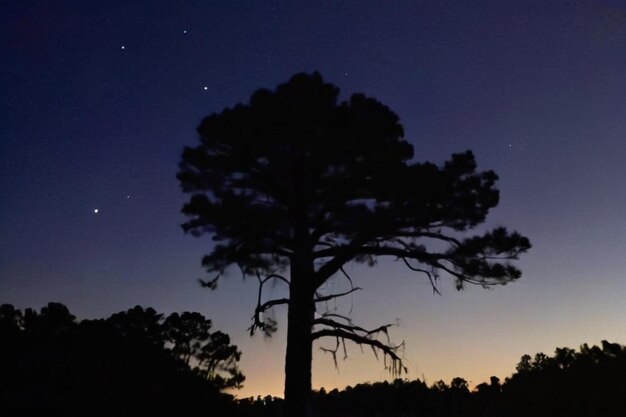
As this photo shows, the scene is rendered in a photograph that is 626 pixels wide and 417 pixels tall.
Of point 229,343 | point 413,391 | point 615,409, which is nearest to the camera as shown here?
point 615,409

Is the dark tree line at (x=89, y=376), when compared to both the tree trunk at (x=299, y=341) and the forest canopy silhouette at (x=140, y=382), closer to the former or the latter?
the forest canopy silhouette at (x=140, y=382)

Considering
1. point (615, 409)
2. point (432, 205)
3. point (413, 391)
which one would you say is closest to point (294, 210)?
point (432, 205)

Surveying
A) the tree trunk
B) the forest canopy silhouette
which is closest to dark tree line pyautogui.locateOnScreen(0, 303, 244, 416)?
the forest canopy silhouette

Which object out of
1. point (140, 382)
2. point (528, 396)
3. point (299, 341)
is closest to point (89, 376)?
point (140, 382)

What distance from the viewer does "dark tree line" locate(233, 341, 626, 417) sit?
12656 mm

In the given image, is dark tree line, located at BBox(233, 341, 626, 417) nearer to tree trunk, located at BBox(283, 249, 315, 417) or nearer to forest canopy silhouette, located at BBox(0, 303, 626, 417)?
forest canopy silhouette, located at BBox(0, 303, 626, 417)

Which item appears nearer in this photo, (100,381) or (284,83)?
(100,381)

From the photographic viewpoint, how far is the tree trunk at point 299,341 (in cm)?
1609

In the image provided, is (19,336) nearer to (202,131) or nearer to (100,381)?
Result: (100,381)

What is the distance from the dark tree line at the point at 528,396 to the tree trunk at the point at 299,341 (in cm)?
304

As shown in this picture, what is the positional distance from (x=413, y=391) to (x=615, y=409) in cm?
1637

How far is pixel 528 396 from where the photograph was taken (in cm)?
1500

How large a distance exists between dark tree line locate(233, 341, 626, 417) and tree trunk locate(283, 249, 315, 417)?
304 cm

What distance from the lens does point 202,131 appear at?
58.5 ft
